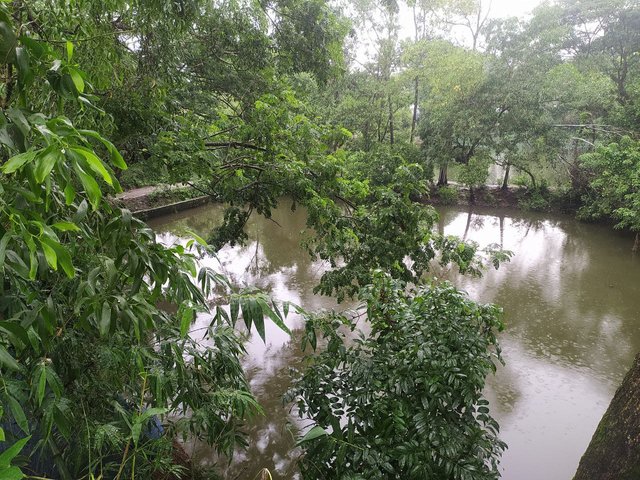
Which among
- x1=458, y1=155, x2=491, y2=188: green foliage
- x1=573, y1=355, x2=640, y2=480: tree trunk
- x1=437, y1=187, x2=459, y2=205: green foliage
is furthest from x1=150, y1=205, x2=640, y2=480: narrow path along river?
x1=437, y1=187, x2=459, y2=205: green foliage

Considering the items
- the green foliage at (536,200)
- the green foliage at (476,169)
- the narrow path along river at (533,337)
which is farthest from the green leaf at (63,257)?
the green foliage at (536,200)

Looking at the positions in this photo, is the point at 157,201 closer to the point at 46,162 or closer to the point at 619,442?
the point at 619,442

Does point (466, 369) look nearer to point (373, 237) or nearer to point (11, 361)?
point (373, 237)

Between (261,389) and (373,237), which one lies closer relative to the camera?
(373,237)

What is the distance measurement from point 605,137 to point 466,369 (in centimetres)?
1095

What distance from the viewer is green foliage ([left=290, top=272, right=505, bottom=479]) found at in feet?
5.86

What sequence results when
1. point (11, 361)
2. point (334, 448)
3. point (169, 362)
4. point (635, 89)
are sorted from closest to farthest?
1. point (11, 361)
2. point (169, 362)
3. point (334, 448)
4. point (635, 89)

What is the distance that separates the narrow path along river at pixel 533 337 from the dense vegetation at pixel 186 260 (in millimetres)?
483

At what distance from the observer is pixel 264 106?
3.20m

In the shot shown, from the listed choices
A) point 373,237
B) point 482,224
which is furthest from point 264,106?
point 482,224

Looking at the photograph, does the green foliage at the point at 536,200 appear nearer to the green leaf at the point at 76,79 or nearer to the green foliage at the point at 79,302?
the green foliage at the point at 79,302

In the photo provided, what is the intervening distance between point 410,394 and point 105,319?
1.53 metres

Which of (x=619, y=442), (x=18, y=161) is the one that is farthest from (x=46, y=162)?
(x=619, y=442)

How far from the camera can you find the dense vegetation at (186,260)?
0.92 metres
